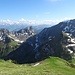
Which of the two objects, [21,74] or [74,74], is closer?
[21,74]

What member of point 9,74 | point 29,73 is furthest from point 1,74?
point 29,73

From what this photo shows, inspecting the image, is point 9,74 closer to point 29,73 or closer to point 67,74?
point 29,73

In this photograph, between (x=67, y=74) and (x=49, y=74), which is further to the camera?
(x=67, y=74)

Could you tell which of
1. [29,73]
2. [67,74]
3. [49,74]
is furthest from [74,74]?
[29,73]

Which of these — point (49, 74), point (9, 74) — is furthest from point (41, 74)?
point (9, 74)

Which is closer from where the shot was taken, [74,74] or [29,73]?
[29,73]

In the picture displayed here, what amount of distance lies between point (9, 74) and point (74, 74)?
13846 millimetres

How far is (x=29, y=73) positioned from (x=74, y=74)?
993 centimetres

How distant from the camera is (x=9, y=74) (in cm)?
3781

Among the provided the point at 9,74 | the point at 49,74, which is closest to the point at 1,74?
the point at 9,74

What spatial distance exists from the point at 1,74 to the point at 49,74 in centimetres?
913

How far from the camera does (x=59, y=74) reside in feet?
132

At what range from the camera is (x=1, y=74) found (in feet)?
123

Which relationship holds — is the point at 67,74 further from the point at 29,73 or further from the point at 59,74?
the point at 29,73
